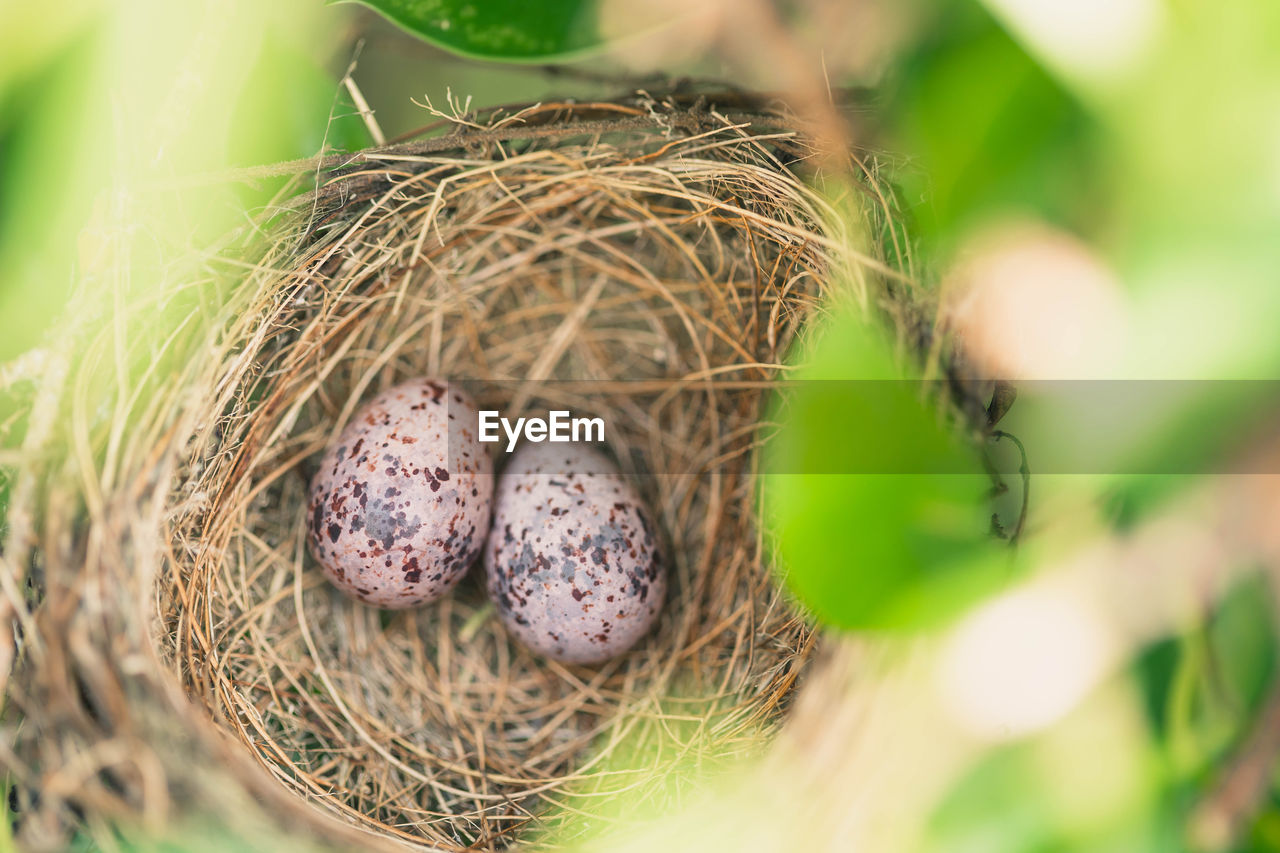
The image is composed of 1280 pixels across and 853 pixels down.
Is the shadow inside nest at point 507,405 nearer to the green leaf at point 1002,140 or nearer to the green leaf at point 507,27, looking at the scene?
the green leaf at point 507,27

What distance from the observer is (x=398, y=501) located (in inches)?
37.8

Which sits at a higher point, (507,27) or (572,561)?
(507,27)

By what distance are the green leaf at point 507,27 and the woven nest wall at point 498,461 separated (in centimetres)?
8

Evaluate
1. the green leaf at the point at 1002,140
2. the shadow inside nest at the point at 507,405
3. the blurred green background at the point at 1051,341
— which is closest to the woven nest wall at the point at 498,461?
the shadow inside nest at the point at 507,405

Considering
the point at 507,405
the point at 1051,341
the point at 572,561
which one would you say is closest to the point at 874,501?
the point at 1051,341

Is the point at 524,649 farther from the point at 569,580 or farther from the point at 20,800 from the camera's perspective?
the point at 20,800

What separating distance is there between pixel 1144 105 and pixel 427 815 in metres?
1.06

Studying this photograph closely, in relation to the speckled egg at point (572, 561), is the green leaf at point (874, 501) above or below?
above

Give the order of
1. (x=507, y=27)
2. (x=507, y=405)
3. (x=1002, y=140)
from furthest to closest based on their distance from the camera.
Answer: (x=507, y=405) → (x=507, y=27) → (x=1002, y=140)

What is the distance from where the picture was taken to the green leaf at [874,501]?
0.37 m

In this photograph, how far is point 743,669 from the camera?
3.28 feet

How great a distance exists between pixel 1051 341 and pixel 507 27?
2.20 ft

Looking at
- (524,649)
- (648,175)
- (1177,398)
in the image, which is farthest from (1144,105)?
(524,649)

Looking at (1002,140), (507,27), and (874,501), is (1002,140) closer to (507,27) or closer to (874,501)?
(874,501)
